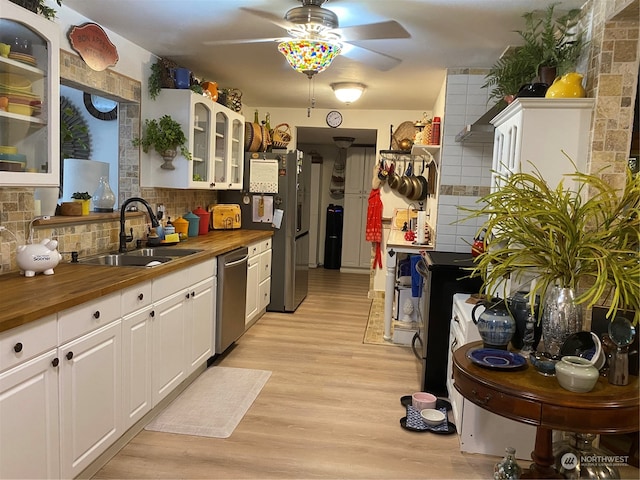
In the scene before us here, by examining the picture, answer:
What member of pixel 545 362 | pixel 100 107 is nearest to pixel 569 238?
pixel 545 362

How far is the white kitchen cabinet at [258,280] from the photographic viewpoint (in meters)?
4.66

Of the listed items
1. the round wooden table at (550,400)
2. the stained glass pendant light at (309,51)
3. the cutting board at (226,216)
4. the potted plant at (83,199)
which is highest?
the stained glass pendant light at (309,51)

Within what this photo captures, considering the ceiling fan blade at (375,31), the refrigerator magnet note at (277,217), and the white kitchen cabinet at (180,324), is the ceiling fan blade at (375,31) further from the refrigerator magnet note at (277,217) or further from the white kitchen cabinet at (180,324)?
the refrigerator magnet note at (277,217)

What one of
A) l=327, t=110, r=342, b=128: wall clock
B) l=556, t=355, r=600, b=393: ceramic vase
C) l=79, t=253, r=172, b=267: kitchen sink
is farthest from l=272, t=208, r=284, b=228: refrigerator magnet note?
l=556, t=355, r=600, b=393: ceramic vase

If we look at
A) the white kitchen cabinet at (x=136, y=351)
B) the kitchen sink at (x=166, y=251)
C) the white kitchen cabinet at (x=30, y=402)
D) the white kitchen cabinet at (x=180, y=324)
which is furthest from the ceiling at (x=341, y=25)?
the white kitchen cabinet at (x=30, y=402)

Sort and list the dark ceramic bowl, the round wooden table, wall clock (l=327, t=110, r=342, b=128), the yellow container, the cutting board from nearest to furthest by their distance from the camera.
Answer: the round wooden table → the dark ceramic bowl → the yellow container → the cutting board → wall clock (l=327, t=110, r=342, b=128)

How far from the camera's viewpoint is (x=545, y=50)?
2684 millimetres

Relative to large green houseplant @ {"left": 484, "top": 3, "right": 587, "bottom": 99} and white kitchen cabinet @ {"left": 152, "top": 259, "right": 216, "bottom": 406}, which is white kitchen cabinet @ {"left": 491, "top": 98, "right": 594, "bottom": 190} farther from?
white kitchen cabinet @ {"left": 152, "top": 259, "right": 216, "bottom": 406}

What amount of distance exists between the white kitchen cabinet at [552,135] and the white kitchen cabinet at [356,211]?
18.8 ft

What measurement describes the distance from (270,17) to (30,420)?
247 centimetres

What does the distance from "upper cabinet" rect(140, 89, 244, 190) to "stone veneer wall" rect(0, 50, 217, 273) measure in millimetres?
130

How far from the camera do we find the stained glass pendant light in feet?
9.84

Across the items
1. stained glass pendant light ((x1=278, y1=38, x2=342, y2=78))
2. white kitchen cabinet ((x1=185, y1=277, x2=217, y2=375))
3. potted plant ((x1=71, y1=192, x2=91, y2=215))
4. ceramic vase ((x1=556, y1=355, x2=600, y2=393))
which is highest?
stained glass pendant light ((x1=278, y1=38, x2=342, y2=78))

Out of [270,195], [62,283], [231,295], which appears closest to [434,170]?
[270,195]
